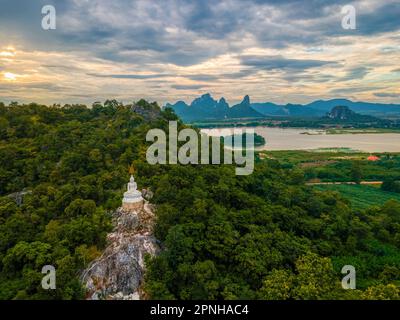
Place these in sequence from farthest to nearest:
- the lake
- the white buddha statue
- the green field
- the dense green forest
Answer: the lake → the green field → the white buddha statue → the dense green forest

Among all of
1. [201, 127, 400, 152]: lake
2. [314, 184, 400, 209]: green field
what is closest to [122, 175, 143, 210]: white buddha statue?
[314, 184, 400, 209]: green field

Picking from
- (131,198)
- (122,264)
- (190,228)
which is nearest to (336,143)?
(190,228)

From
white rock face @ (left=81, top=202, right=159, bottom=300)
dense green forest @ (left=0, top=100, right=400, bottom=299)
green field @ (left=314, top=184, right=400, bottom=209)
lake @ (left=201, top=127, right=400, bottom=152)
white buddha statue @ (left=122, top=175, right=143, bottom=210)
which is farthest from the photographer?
lake @ (left=201, top=127, right=400, bottom=152)

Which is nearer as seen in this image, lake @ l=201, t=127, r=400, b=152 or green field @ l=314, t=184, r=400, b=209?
green field @ l=314, t=184, r=400, b=209

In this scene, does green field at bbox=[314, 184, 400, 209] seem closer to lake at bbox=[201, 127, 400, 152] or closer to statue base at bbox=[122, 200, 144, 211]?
statue base at bbox=[122, 200, 144, 211]

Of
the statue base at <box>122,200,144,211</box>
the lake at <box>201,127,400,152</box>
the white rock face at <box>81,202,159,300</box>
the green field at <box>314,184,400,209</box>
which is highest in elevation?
the lake at <box>201,127,400,152</box>
